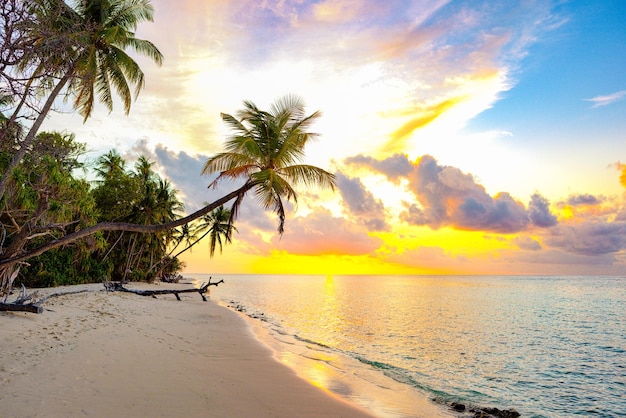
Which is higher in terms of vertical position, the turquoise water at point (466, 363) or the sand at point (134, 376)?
the sand at point (134, 376)

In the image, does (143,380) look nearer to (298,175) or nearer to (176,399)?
(176,399)

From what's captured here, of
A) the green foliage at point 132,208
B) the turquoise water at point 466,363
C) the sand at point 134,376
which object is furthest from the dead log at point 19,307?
the green foliage at point 132,208

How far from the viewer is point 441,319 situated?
28.8 m

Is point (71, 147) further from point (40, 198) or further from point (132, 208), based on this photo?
point (132, 208)

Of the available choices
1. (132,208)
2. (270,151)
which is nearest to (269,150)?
(270,151)

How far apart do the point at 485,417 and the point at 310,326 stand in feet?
53.4

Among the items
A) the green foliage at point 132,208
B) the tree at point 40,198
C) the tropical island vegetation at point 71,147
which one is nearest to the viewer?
the tropical island vegetation at point 71,147

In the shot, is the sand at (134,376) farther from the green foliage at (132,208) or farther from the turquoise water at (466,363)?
the green foliage at (132,208)

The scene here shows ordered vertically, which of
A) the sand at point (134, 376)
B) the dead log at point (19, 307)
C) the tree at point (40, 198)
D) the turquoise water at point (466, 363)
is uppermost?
the tree at point (40, 198)

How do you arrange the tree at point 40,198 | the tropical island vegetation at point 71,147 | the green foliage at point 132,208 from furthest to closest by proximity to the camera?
the green foliage at point 132,208 → the tree at point 40,198 → the tropical island vegetation at point 71,147

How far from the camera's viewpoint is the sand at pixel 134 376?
573cm

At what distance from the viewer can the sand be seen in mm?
5730

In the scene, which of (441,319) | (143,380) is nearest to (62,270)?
(143,380)

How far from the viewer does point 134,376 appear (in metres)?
7.29
